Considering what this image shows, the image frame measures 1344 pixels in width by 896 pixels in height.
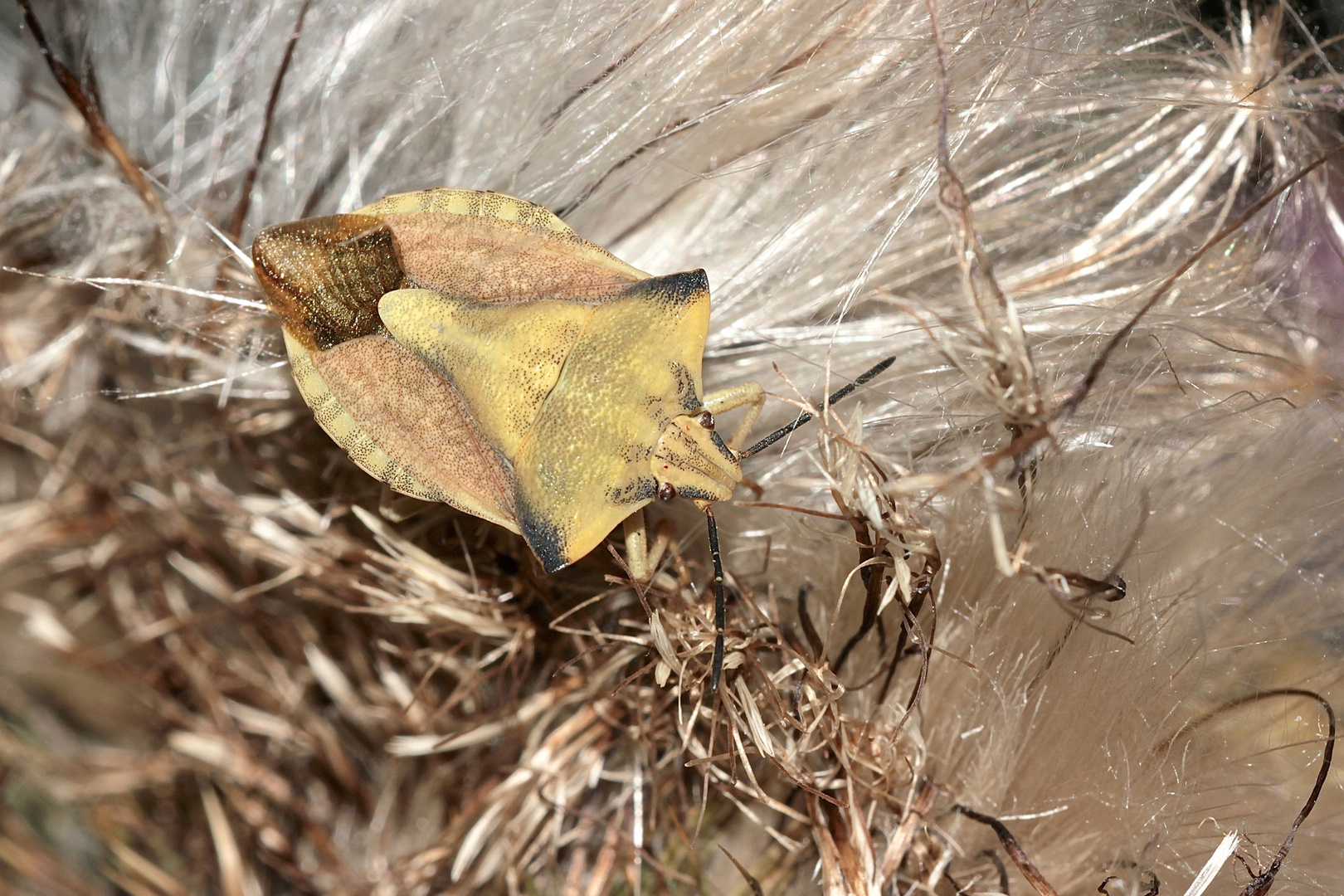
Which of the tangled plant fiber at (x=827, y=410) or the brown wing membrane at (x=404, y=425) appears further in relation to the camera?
the brown wing membrane at (x=404, y=425)

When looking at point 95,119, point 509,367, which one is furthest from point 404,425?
point 95,119

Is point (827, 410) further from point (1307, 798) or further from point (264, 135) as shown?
point (264, 135)

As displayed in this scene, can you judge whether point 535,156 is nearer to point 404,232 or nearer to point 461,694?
point 404,232

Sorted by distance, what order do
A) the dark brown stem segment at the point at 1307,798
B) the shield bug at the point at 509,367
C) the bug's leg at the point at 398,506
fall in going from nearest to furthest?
the dark brown stem segment at the point at 1307,798 < the shield bug at the point at 509,367 < the bug's leg at the point at 398,506

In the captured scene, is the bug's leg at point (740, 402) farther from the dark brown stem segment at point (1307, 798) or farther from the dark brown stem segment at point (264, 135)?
the dark brown stem segment at point (264, 135)

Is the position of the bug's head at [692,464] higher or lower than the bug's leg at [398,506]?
higher

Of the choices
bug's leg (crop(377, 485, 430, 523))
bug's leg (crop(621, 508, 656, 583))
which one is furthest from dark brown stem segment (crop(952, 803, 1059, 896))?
bug's leg (crop(377, 485, 430, 523))

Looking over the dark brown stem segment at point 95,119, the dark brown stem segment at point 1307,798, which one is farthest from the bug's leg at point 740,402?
the dark brown stem segment at point 95,119
